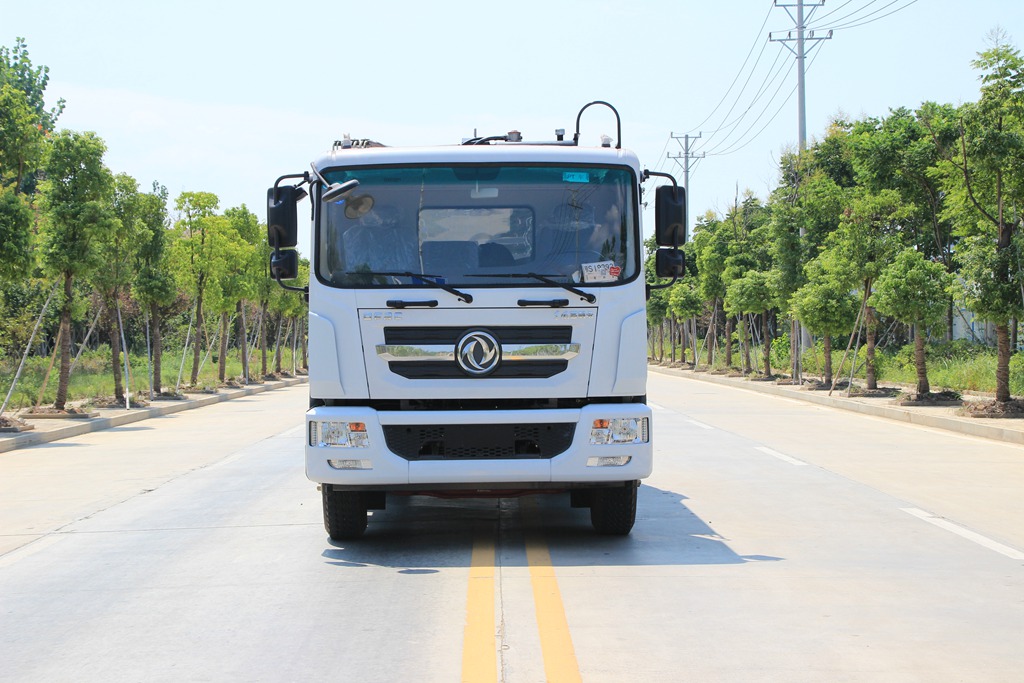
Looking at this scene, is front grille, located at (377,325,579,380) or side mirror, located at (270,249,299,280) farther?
side mirror, located at (270,249,299,280)

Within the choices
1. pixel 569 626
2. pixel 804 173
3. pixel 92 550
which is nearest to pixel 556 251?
pixel 569 626

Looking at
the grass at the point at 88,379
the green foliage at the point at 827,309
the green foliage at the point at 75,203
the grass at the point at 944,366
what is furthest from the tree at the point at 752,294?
the green foliage at the point at 75,203

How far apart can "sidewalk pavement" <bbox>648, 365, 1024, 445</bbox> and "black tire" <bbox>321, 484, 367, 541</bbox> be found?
12358 millimetres

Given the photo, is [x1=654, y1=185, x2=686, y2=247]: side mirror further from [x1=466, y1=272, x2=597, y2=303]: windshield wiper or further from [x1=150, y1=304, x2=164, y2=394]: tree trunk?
[x1=150, y1=304, x2=164, y2=394]: tree trunk

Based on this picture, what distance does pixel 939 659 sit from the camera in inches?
228

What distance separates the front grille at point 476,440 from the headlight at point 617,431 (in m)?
0.18

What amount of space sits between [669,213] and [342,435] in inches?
116

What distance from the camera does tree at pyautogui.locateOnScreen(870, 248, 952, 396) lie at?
24703 millimetres

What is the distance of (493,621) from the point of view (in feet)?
21.4

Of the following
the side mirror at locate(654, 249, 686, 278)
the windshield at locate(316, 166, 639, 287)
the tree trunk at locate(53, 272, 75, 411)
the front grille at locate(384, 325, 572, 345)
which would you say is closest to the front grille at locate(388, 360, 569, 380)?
the front grille at locate(384, 325, 572, 345)

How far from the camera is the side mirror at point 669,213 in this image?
870 centimetres

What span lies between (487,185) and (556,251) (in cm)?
72

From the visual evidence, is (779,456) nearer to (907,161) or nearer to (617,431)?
(617,431)

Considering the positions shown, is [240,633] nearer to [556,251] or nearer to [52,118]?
[556,251]
